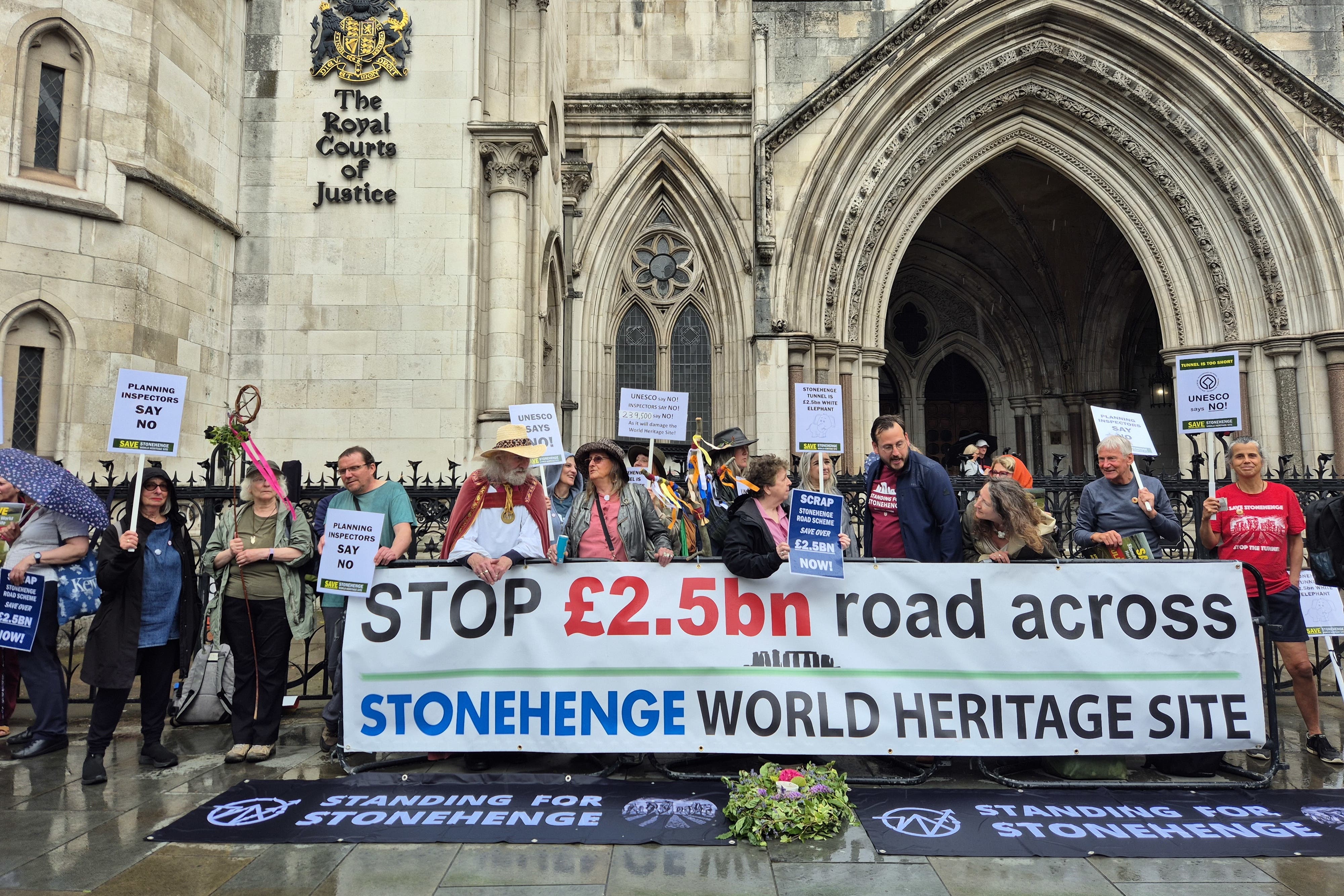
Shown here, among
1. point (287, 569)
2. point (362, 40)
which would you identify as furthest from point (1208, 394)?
point (362, 40)

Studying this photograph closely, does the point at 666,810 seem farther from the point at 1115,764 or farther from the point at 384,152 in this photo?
the point at 384,152

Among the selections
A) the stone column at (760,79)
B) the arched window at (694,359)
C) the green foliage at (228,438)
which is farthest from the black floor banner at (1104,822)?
the stone column at (760,79)

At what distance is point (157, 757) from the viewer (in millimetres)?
5086

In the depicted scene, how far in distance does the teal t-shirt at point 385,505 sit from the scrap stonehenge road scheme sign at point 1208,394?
5472 millimetres

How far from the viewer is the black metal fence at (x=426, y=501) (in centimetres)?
695

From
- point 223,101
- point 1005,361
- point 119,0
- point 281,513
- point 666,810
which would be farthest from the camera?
point 1005,361

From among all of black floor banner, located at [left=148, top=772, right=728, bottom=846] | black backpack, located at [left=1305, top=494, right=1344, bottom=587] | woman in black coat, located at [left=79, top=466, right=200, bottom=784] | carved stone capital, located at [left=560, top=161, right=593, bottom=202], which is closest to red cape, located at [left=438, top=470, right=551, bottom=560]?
black floor banner, located at [left=148, top=772, right=728, bottom=846]

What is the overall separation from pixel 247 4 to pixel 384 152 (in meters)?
2.89

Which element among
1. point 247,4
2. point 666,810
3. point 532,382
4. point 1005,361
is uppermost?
point 247,4

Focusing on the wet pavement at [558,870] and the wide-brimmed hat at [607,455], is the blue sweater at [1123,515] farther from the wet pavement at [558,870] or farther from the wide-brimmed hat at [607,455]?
the wide-brimmed hat at [607,455]

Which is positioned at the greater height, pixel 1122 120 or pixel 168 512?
pixel 1122 120

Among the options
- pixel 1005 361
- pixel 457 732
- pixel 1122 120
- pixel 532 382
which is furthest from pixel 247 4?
pixel 1005 361

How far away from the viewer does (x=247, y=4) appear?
1107 cm

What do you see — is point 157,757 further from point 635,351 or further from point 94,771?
point 635,351
